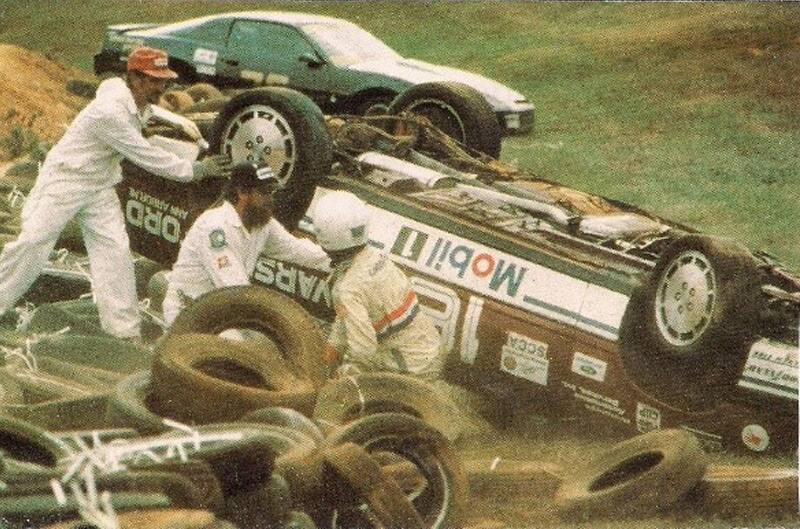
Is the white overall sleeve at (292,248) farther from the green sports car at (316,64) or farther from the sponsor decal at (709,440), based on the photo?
the sponsor decal at (709,440)

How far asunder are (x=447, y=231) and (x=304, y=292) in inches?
32.1

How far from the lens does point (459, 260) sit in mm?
8477

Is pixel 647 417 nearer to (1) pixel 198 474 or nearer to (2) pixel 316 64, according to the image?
(1) pixel 198 474

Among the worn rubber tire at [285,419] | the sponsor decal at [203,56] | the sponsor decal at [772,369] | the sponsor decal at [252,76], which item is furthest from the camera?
the sponsor decal at [252,76]

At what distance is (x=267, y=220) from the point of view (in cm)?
842

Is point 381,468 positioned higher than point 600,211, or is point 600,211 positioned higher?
point 600,211

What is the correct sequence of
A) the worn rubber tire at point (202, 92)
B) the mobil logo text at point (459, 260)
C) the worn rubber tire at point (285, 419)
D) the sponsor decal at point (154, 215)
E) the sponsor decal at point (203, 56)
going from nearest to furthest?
the worn rubber tire at point (285, 419), the mobil logo text at point (459, 260), the sponsor decal at point (154, 215), the worn rubber tire at point (202, 92), the sponsor decal at point (203, 56)

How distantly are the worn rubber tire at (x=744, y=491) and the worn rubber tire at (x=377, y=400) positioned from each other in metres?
1.28

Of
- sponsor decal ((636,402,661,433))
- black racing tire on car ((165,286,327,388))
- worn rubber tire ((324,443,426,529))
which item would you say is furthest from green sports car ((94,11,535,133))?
worn rubber tire ((324,443,426,529))

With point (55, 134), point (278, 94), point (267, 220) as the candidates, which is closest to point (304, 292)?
point (267, 220)

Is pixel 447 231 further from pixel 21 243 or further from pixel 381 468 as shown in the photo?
pixel 21 243

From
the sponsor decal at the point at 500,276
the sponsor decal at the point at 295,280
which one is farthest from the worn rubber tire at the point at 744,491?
the sponsor decal at the point at 295,280

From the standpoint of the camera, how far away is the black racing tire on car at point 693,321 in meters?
7.66

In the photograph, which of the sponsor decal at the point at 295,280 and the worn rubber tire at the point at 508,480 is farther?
the sponsor decal at the point at 295,280
